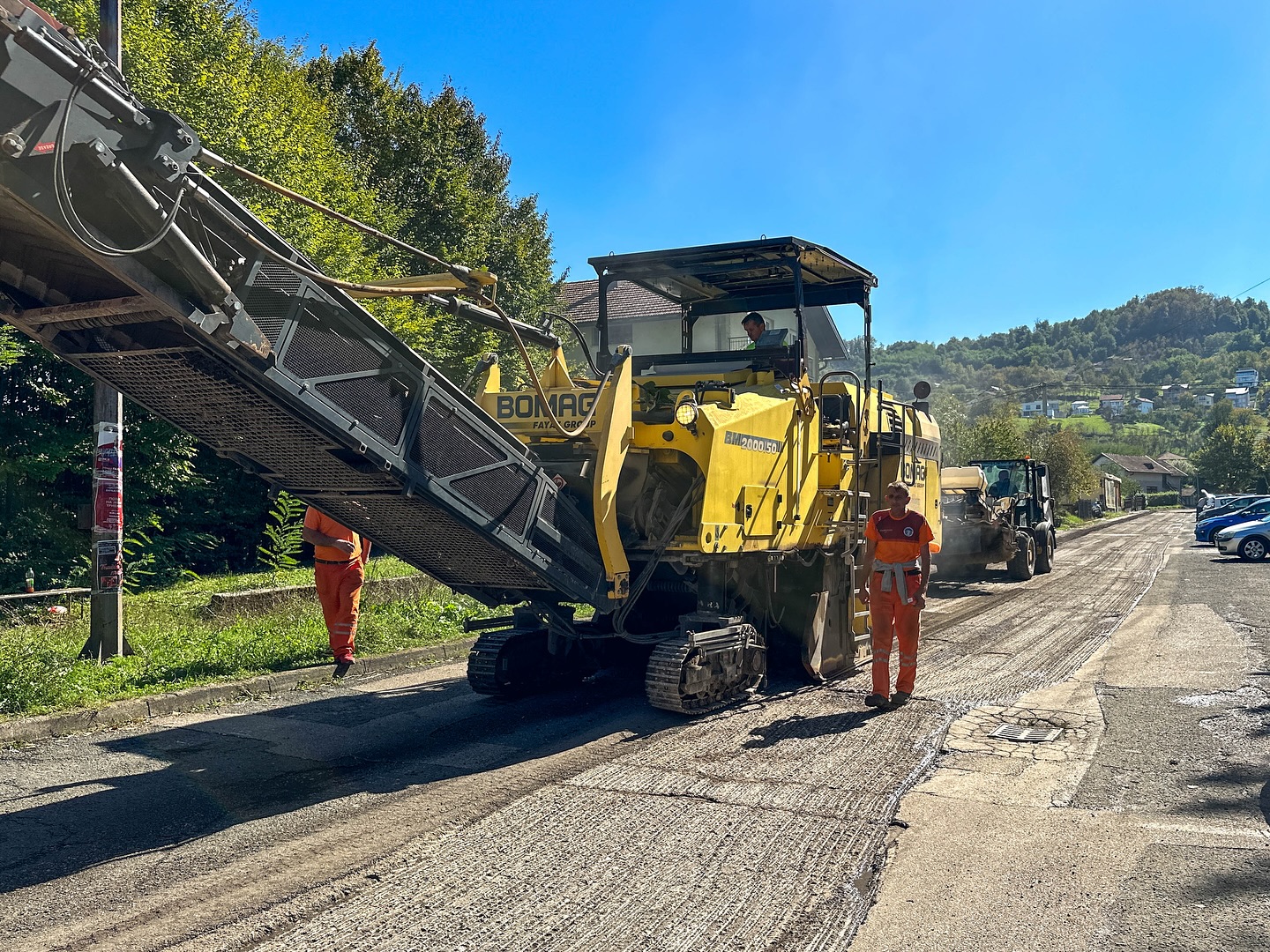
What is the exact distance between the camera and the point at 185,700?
755 centimetres

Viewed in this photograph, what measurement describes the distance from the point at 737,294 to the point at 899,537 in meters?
2.86

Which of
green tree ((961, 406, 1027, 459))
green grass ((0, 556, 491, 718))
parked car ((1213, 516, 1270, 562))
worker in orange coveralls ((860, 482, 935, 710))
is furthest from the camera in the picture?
green tree ((961, 406, 1027, 459))

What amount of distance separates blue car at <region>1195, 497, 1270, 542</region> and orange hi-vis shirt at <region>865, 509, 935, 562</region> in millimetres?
25155

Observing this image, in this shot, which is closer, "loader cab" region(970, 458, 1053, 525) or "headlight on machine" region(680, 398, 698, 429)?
"headlight on machine" region(680, 398, 698, 429)

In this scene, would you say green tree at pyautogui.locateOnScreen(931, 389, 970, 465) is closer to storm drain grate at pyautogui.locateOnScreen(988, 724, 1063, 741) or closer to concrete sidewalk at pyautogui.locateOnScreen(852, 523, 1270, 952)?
concrete sidewalk at pyautogui.locateOnScreen(852, 523, 1270, 952)

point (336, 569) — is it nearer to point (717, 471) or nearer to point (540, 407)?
point (540, 407)

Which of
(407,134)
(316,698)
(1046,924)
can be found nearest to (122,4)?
(407,134)

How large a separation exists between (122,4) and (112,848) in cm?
1383

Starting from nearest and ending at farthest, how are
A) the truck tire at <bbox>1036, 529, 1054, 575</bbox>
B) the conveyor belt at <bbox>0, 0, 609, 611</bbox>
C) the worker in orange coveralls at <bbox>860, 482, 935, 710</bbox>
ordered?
the conveyor belt at <bbox>0, 0, 609, 611</bbox> < the worker in orange coveralls at <bbox>860, 482, 935, 710</bbox> < the truck tire at <bbox>1036, 529, 1054, 575</bbox>

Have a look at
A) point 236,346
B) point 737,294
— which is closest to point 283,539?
point 737,294

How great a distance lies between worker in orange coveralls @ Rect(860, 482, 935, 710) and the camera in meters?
7.73

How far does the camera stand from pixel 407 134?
887 inches

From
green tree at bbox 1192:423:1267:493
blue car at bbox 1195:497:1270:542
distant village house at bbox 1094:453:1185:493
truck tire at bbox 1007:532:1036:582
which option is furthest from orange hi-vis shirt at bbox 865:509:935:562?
distant village house at bbox 1094:453:1185:493

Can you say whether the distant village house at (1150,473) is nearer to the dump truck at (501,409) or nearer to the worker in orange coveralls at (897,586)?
the dump truck at (501,409)
